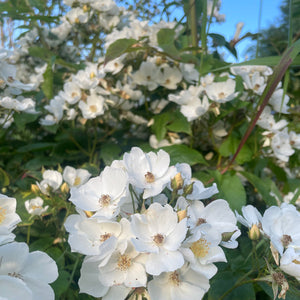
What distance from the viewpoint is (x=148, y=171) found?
717 mm

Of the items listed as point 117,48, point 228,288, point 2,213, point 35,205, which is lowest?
point 228,288

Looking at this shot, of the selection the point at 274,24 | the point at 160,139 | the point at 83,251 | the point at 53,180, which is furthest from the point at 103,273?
the point at 274,24

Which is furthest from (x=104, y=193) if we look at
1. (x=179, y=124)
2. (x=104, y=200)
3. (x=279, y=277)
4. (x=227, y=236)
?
(x=179, y=124)

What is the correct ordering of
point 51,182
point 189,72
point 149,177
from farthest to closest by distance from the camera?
point 189,72
point 51,182
point 149,177

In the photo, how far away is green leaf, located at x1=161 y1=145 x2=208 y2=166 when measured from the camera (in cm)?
119

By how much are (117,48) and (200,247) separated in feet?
2.58

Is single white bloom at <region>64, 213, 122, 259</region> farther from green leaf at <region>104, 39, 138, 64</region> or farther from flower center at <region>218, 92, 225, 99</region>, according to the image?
flower center at <region>218, 92, 225, 99</region>

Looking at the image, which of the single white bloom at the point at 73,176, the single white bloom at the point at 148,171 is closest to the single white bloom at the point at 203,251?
the single white bloom at the point at 148,171

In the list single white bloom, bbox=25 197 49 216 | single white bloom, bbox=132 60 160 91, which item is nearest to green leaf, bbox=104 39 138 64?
single white bloom, bbox=132 60 160 91

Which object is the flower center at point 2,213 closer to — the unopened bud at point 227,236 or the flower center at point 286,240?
the unopened bud at point 227,236

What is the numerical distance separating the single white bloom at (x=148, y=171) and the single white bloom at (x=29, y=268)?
0.67 ft

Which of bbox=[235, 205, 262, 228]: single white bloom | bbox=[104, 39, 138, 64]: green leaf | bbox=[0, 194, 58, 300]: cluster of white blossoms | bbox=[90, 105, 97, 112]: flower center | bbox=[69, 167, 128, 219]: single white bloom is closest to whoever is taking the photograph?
bbox=[0, 194, 58, 300]: cluster of white blossoms

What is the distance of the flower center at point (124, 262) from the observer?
581 mm

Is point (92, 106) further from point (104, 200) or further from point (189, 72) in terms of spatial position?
point (104, 200)
